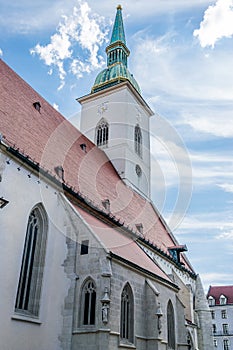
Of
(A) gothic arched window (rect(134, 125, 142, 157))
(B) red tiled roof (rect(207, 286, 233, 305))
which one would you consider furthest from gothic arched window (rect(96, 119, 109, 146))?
(B) red tiled roof (rect(207, 286, 233, 305))

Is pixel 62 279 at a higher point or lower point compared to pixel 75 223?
lower

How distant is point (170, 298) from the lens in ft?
45.4

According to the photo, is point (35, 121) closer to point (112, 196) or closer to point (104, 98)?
point (112, 196)

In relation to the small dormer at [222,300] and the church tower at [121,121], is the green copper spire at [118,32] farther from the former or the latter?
the small dormer at [222,300]

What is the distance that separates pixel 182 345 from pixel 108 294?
619cm

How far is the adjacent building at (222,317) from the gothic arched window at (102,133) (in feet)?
93.7

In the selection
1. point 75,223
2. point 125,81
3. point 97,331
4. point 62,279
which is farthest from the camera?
point 125,81

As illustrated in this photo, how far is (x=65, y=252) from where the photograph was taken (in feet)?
35.6

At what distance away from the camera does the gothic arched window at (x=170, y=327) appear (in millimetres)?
13311

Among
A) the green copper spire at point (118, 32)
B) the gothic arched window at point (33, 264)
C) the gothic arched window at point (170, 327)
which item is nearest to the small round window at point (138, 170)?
the gothic arched window at point (170, 327)

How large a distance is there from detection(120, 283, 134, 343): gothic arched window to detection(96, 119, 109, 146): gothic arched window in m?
13.5

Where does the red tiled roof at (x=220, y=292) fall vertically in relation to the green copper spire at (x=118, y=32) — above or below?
below

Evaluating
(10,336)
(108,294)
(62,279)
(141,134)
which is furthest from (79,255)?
(141,134)

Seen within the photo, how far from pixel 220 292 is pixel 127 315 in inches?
1459
